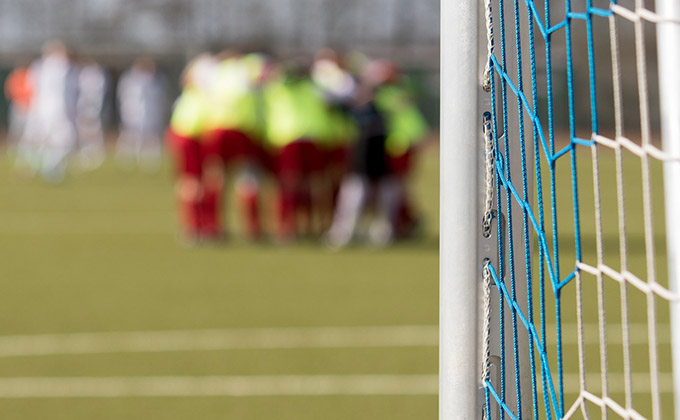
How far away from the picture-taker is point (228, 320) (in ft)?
24.2

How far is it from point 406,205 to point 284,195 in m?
1.01

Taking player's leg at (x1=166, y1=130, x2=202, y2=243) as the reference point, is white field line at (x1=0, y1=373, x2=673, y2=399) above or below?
below

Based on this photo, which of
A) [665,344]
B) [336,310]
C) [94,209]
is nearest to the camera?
[665,344]

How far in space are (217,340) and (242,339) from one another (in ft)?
0.42

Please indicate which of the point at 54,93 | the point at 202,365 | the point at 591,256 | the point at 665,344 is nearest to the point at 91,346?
the point at 202,365

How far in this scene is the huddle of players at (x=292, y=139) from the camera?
1065 cm

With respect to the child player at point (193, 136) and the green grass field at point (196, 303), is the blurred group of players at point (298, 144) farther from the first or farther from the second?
the green grass field at point (196, 303)

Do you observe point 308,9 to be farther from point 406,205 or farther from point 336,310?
point 336,310

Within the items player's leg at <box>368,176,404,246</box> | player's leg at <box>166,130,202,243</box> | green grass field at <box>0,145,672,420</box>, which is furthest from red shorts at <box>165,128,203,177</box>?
player's leg at <box>368,176,404,246</box>

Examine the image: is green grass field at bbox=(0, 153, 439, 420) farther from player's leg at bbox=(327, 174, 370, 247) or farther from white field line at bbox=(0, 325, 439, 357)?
player's leg at bbox=(327, 174, 370, 247)

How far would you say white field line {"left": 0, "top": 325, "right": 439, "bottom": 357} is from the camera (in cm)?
660

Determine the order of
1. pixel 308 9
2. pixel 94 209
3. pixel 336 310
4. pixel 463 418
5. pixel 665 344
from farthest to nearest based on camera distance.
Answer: pixel 308 9 < pixel 94 209 < pixel 336 310 < pixel 665 344 < pixel 463 418

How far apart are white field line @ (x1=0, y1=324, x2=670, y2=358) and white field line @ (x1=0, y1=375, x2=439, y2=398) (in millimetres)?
684

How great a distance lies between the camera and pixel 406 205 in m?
11.2
